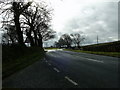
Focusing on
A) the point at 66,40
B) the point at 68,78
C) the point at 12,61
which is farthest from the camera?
the point at 66,40

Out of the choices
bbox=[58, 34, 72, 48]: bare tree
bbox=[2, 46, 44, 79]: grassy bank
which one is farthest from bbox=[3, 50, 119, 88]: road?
bbox=[58, 34, 72, 48]: bare tree

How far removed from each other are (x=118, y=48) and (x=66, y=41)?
436ft

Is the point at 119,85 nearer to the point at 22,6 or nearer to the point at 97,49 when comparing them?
the point at 22,6

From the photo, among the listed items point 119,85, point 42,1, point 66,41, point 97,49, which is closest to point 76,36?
point 66,41

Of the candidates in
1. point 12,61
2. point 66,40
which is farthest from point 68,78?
point 66,40

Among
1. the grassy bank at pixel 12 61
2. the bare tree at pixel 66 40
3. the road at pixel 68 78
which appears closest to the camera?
the road at pixel 68 78

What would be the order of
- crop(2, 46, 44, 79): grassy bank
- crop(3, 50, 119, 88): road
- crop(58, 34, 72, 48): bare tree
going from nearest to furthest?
crop(3, 50, 119, 88): road < crop(2, 46, 44, 79): grassy bank < crop(58, 34, 72, 48): bare tree

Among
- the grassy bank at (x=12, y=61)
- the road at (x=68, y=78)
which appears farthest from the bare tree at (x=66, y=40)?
the road at (x=68, y=78)

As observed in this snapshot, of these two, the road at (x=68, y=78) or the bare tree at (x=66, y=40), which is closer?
the road at (x=68, y=78)

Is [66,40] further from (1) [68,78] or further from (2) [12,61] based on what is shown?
(1) [68,78]

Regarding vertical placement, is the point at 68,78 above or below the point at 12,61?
above

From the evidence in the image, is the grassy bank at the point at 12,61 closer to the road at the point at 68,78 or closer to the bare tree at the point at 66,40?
the road at the point at 68,78

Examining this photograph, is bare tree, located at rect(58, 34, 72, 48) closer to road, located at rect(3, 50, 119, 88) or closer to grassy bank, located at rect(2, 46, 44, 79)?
grassy bank, located at rect(2, 46, 44, 79)

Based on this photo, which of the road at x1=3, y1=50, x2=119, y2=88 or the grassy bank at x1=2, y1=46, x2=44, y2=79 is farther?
the grassy bank at x1=2, y1=46, x2=44, y2=79
